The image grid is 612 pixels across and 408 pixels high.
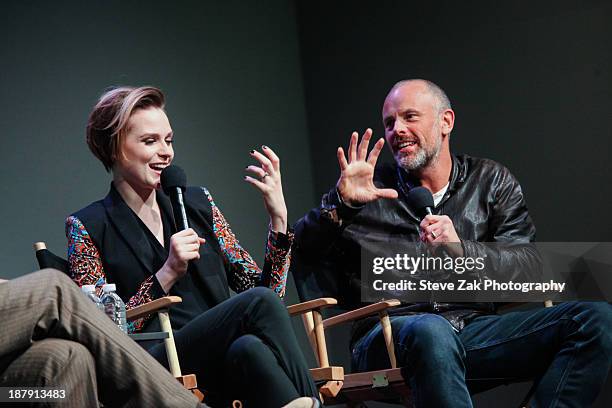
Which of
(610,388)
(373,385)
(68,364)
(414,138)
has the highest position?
(414,138)

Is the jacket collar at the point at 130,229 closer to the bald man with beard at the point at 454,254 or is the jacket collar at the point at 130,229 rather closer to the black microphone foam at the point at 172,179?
the black microphone foam at the point at 172,179

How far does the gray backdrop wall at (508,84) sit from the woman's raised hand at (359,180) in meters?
1.11

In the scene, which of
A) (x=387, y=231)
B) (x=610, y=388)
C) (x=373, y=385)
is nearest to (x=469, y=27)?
(x=387, y=231)

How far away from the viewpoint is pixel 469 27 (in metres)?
4.32

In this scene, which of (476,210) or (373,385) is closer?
(373,385)

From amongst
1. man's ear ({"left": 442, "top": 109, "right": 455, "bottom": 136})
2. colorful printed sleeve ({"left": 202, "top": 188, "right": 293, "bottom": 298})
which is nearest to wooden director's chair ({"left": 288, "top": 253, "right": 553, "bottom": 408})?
colorful printed sleeve ({"left": 202, "top": 188, "right": 293, "bottom": 298})

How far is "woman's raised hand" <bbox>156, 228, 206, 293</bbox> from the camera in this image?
2773mm

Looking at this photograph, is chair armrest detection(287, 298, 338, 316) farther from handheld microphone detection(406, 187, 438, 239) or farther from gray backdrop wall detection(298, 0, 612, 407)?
gray backdrop wall detection(298, 0, 612, 407)

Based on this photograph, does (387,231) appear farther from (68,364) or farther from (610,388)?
(68,364)

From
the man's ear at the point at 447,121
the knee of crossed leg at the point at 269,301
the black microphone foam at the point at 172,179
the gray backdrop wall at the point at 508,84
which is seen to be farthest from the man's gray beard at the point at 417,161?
the knee of crossed leg at the point at 269,301

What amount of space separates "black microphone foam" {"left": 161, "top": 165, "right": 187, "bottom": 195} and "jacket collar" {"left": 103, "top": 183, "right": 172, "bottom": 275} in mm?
168

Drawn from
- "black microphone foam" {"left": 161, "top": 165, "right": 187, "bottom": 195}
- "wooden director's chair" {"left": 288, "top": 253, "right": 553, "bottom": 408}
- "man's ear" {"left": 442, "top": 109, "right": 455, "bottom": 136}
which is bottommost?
"wooden director's chair" {"left": 288, "top": 253, "right": 553, "bottom": 408}

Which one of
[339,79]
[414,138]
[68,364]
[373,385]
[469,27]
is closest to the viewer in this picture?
[68,364]

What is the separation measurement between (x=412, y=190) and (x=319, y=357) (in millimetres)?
661
